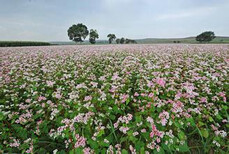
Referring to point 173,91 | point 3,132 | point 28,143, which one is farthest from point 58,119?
point 173,91

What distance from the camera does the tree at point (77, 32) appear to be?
225ft

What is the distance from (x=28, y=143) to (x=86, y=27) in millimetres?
79570

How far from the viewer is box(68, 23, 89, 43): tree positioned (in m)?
68.6

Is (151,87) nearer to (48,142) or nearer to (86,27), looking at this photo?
(48,142)

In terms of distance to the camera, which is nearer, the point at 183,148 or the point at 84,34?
the point at 183,148

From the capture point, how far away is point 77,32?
223 feet

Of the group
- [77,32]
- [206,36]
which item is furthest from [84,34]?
[206,36]

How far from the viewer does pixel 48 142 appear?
2.14m

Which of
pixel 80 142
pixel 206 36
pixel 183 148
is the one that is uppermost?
pixel 206 36

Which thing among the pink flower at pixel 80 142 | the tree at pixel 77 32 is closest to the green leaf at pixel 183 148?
the pink flower at pixel 80 142

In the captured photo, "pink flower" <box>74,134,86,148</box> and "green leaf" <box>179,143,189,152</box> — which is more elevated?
"pink flower" <box>74,134,86,148</box>

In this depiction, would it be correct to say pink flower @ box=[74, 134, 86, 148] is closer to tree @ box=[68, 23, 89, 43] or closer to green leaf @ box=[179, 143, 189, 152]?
green leaf @ box=[179, 143, 189, 152]

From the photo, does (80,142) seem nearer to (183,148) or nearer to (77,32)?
(183,148)

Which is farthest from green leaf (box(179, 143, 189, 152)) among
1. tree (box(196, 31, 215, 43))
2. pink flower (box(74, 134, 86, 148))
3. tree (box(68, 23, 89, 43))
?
tree (box(196, 31, 215, 43))
